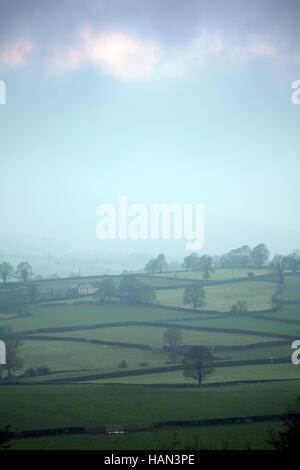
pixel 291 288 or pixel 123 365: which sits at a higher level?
pixel 291 288

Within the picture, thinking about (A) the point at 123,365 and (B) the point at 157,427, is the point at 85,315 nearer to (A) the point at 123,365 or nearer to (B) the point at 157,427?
(A) the point at 123,365

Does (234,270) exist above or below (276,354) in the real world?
above

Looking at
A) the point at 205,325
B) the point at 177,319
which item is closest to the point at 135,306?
the point at 177,319

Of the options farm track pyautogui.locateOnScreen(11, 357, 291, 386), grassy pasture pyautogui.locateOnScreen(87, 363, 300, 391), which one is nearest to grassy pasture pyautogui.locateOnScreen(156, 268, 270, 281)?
farm track pyautogui.locateOnScreen(11, 357, 291, 386)

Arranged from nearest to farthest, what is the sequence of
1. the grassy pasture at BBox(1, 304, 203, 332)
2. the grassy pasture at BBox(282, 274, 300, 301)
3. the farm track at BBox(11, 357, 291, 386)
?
the farm track at BBox(11, 357, 291, 386)
the grassy pasture at BBox(1, 304, 203, 332)
the grassy pasture at BBox(282, 274, 300, 301)

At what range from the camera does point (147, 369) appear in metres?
54.3

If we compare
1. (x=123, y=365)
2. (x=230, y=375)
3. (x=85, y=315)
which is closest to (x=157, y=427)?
(x=230, y=375)

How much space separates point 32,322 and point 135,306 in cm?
2400

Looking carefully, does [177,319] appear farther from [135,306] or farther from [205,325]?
[135,306]

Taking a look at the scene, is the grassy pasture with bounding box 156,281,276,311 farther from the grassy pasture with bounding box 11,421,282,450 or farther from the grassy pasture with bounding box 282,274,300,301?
the grassy pasture with bounding box 11,421,282,450

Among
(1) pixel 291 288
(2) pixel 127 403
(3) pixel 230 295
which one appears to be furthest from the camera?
(1) pixel 291 288

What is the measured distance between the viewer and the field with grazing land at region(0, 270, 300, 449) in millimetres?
35062

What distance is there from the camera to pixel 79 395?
41.9 meters

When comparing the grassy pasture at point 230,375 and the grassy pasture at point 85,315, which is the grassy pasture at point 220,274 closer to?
the grassy pasture at point 85,315
